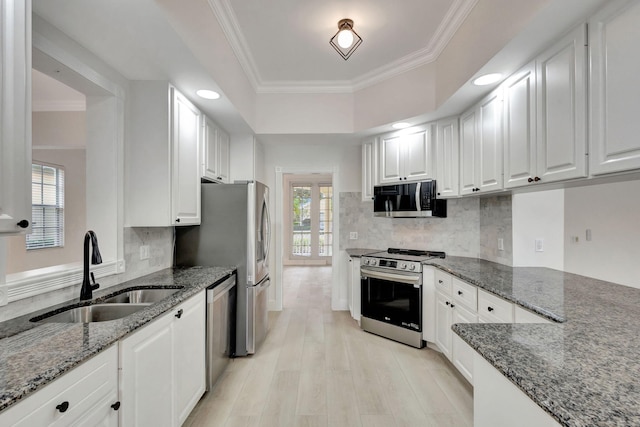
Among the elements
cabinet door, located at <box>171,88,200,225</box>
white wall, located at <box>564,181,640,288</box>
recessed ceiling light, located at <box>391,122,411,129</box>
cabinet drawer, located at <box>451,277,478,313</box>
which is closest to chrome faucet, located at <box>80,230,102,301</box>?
cabinet door, located at <box>171,88,200,225</box>

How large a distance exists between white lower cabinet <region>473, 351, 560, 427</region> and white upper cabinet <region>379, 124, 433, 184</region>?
244 cm

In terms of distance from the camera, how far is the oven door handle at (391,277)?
303 centimetres

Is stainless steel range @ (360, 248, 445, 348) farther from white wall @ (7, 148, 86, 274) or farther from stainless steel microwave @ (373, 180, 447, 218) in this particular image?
white wall @ (7, 148, 86, 274)

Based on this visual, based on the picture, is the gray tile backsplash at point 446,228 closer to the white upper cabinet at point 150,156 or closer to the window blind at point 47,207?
the white upper cabinet at point 150,156

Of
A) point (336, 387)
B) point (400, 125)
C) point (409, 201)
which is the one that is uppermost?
point (400, 125)

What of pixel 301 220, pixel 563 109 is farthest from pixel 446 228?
pixel 301 220

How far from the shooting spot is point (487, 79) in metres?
2.22

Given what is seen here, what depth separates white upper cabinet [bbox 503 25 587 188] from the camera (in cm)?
155

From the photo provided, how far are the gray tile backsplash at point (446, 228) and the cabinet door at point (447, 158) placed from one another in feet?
1.43

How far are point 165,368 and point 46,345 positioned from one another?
0.65m

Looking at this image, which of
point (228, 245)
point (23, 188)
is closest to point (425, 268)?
point (228, 245)

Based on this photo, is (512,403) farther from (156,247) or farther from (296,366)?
(156,247)

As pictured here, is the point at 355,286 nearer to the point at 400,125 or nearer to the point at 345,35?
the point at 400,125

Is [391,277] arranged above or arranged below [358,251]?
below
